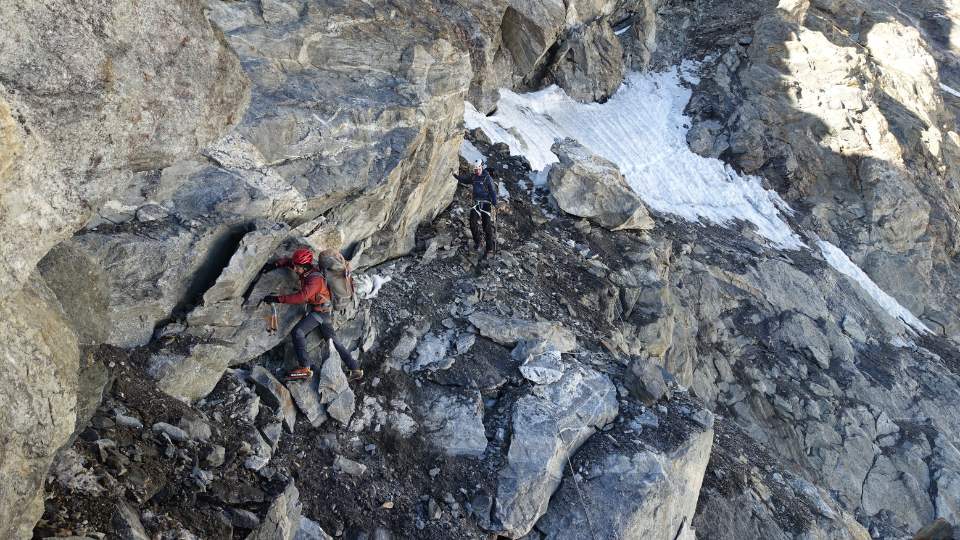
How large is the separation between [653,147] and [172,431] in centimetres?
2253

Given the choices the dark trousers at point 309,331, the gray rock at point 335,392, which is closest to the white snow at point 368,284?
the dark trousers at point 309,331

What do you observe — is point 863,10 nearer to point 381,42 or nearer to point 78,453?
point 381,42

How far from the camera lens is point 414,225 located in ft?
42.9

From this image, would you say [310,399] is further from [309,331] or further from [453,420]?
[453,420]

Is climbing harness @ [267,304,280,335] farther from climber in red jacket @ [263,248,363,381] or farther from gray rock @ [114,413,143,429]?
gray rock @ [114,413,143,429]

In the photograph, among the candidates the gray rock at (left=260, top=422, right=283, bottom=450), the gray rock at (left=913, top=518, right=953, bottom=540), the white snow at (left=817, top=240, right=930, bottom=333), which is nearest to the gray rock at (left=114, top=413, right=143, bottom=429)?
the gray rock at (left=260, top=422, right=283, bottom=450)

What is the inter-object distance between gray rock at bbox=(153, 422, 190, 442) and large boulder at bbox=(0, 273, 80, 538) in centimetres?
174

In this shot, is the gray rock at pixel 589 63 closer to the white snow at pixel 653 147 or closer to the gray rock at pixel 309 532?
the white snow at pixel 653 147

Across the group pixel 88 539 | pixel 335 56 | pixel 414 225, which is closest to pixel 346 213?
pixel 414 225

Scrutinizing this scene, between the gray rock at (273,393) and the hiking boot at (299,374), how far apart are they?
0.60 ft

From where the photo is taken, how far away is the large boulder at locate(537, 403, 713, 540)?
9.15 meters

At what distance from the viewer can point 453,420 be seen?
31.8 feet

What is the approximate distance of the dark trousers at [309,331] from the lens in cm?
909

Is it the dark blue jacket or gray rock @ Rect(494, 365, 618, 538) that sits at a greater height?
the dark blue jacket
